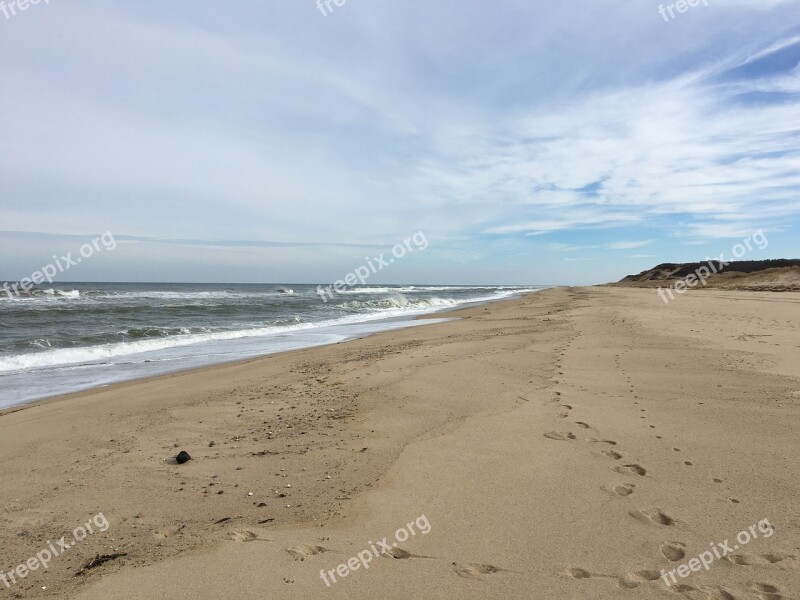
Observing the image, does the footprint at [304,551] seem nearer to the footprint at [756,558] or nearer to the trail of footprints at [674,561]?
the trail of footprints at [674,561]

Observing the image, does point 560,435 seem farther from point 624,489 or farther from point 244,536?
point 244,536

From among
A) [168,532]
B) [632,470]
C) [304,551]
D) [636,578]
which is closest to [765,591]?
[636,578]

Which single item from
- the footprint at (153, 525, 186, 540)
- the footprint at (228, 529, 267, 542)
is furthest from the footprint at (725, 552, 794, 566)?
the footprint at (153, 525, 186, 540)

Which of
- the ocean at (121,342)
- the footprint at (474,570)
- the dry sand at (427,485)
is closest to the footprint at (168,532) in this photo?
the dry sand at (427,485)

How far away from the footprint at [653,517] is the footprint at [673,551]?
212mm

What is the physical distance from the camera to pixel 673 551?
8.97 feet

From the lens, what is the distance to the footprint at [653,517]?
9.93ft

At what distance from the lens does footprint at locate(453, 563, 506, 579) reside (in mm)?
2580

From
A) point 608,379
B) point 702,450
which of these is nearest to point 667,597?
point 702,450

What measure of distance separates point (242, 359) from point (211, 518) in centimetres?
865

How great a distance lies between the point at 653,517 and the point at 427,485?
1.55 meters

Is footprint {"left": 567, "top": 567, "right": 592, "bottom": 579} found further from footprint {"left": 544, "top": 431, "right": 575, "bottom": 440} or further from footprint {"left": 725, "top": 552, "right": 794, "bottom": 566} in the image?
footprint {"left": 544, "top": 431, "right": 575, "bottom": 440}

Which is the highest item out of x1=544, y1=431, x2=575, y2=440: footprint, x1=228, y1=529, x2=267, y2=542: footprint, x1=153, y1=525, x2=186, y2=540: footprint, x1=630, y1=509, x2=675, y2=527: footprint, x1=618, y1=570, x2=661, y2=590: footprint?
x1=544, y1=431, x2=575, y2=440: footprint

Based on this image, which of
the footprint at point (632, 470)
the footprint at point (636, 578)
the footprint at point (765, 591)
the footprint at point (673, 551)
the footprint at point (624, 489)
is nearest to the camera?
the footprint at point (765, 591)
